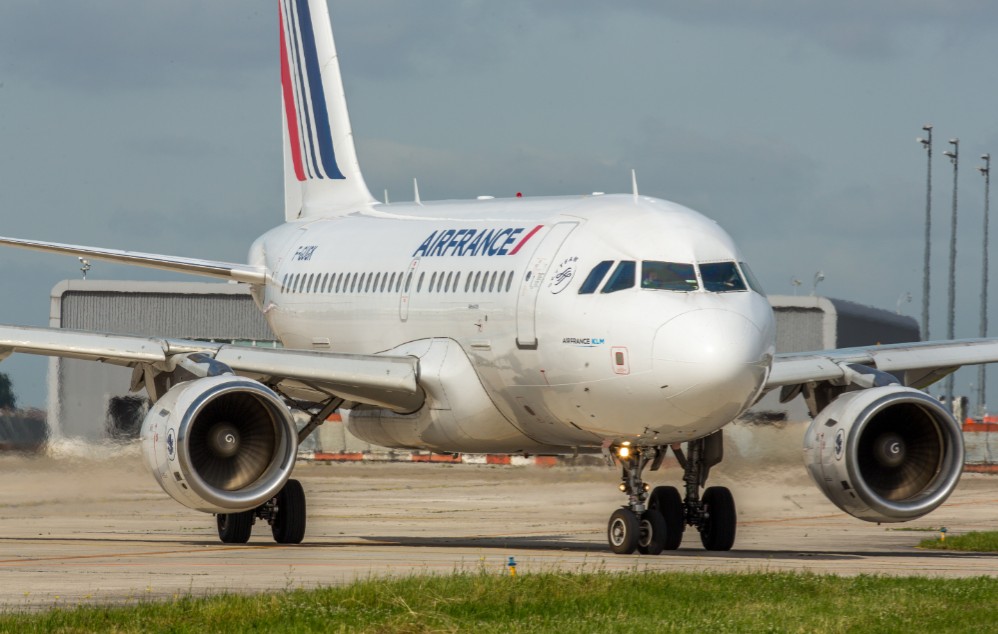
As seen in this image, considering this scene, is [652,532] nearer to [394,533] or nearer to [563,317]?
[563,317]

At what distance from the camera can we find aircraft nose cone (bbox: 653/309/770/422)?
18375 millimetres

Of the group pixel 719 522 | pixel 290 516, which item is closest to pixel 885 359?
pixel 719 522

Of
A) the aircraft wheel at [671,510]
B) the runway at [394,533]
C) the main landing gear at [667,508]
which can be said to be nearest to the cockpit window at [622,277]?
the main landing gear at [667,508]

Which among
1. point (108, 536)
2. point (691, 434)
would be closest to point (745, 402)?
point (691, 434)

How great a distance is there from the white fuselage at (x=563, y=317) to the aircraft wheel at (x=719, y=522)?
184 centimetres

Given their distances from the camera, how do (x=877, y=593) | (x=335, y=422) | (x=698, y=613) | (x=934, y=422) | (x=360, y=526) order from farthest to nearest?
(x=335, y=422) < (x=360, y=526) < (x=934, y=422) < (x=877, y=593) < (x=698, y=613)

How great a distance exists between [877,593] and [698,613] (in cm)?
210

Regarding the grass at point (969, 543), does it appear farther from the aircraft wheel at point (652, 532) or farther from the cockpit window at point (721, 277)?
the cockpit window at point (721, 277)

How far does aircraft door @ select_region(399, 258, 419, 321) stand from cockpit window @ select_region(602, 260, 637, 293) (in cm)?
500

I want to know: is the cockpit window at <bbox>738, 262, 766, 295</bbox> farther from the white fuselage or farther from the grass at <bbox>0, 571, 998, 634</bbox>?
the grass at <bbox>0, 571, 998, 634</bbox>

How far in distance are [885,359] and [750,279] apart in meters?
3.80

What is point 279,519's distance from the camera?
898 inches

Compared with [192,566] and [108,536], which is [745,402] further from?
[108,536]

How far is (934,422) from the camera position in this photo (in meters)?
21.4
